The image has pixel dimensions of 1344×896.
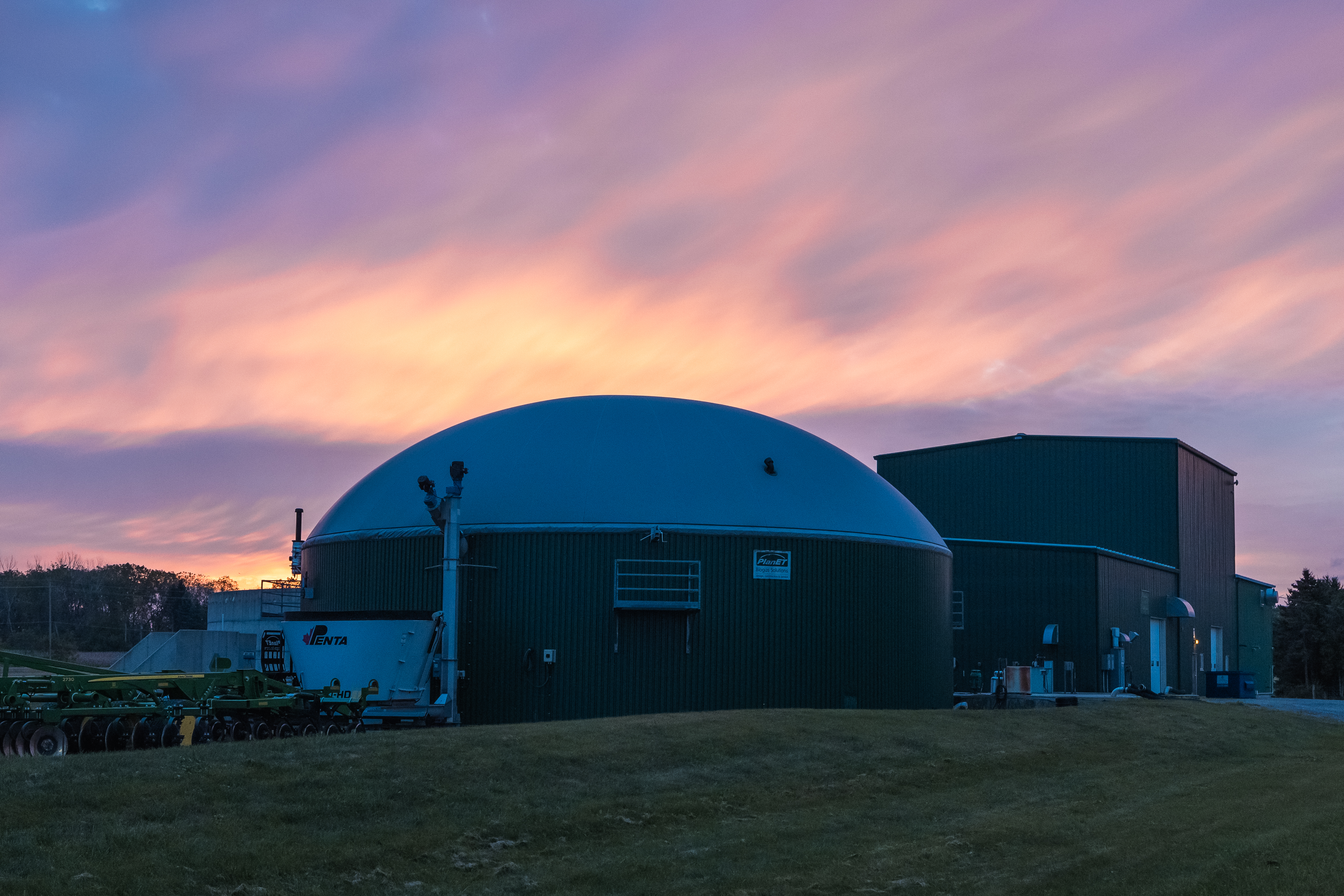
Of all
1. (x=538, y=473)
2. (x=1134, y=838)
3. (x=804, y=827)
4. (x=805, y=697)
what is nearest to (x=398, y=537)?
(x=538, y=473)

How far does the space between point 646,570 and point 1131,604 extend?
2889cm

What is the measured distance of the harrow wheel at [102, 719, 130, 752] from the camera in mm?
24078

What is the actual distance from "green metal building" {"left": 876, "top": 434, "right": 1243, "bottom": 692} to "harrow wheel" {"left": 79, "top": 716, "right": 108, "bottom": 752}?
33.1 meters

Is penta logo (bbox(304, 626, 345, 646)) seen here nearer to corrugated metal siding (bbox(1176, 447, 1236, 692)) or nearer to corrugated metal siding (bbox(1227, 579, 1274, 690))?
corrugated metal siding (bbox(1176, 447, 1236, 692))

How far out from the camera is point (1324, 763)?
30.2 m

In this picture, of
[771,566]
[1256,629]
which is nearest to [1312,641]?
[1256,629]

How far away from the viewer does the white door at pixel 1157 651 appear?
55.3 m

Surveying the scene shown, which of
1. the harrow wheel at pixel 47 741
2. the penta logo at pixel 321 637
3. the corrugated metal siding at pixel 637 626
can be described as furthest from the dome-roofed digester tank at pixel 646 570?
the harrow wheel at pixel 47 741

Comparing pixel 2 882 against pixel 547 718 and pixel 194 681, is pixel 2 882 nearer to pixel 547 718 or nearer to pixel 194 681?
pixel 194 681

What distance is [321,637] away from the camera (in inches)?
1243

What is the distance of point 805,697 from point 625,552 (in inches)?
246

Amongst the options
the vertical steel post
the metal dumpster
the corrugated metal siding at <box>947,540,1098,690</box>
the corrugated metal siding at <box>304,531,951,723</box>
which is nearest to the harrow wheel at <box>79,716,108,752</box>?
the vertical steel post

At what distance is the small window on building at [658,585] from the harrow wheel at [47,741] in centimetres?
1324

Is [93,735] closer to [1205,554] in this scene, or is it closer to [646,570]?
[646,570]
